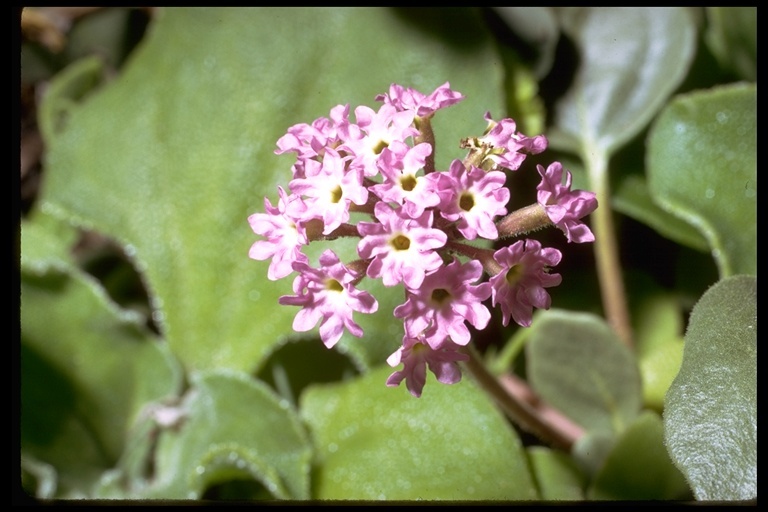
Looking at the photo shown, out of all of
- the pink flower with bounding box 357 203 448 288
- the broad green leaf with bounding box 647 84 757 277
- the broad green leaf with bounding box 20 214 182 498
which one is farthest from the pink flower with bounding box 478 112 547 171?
the broad green leaf with bounding box 20 214 182 498

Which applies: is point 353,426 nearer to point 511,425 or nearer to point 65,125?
point 511,425

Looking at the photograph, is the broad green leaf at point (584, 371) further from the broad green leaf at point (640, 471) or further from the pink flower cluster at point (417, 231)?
the pink flower cluster at point (417, 231)

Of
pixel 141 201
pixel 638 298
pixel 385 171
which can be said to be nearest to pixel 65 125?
pixel 141 201

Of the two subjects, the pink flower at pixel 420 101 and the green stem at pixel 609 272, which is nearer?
the pink flower at pixel 420 101

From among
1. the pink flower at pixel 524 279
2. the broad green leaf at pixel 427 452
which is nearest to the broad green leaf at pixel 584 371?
the broad green leaf at pixel 427 452

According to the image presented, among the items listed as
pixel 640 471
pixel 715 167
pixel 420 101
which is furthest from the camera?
pixel 715 167

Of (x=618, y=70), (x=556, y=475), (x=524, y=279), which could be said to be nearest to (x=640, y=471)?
(x=556, y=475)

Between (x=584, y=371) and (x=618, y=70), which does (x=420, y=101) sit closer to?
(x=584, y=371)
